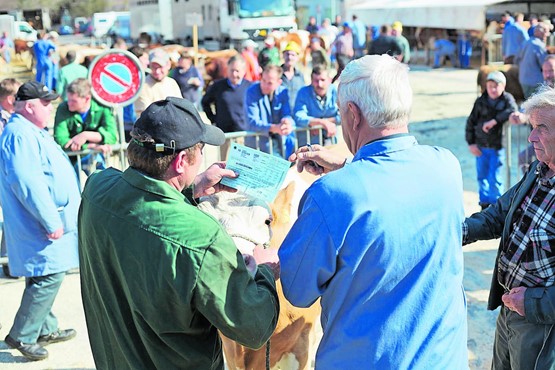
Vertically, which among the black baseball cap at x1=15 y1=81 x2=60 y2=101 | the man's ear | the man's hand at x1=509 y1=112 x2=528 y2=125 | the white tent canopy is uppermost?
the white tent canopy

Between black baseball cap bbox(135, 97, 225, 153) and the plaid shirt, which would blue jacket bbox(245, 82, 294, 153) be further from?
black baseball cap bbox(135, 97, 225, 153)

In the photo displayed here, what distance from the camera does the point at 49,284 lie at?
14.4ft

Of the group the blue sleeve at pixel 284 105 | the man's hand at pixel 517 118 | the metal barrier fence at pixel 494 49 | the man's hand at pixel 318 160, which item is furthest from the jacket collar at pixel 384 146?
the metal barrier fence at pixel 494 49

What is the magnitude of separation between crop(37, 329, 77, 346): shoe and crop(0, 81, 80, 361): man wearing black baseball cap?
173 millimetres

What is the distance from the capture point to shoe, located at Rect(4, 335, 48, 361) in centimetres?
443

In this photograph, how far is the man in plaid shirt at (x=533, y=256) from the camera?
2.57 metres

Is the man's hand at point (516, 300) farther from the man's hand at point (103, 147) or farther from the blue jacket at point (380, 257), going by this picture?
the man's hand at point (103, 147)

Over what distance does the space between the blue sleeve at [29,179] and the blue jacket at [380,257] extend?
2687 mm

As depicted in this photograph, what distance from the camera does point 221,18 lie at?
2572 cm

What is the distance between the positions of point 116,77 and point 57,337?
2.75 m

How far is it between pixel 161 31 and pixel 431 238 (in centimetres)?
3394

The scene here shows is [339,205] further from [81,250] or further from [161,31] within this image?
[161,31]

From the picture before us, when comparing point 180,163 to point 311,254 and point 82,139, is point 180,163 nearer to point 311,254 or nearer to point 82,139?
point 311,254

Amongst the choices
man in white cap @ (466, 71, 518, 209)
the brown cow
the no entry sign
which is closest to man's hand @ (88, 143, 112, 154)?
the no entry sign
